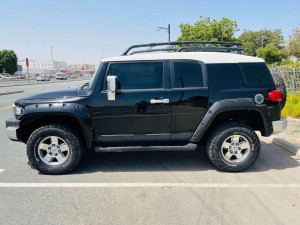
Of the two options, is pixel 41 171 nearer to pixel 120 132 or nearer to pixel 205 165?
pixel 120 132

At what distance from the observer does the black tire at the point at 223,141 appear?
13.1ft

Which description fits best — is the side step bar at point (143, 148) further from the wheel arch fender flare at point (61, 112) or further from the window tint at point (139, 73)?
the window tint at point (139, 73)

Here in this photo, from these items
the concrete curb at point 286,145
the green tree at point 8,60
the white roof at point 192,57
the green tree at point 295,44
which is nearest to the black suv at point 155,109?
the white roof at point 192,57

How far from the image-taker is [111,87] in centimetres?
369

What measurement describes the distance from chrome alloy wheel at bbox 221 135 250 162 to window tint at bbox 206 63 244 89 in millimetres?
828

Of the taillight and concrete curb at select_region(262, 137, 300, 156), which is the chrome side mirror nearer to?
the taillight

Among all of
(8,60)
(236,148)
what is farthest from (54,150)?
(8,60)

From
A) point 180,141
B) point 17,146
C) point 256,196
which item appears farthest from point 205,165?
point 17,146

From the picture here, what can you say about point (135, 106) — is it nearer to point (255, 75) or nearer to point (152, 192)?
point (152, 192)

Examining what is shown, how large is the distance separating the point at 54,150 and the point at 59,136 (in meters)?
0.26

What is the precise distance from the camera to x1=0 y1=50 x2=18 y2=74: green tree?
2793 inches

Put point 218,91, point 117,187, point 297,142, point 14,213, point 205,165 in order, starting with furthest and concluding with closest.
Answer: point 297,142
point 205,165
point 218,91
point 117,187
point 14,213

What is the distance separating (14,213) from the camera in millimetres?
2918

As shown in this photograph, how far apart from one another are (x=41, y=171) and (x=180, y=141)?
2.26m
